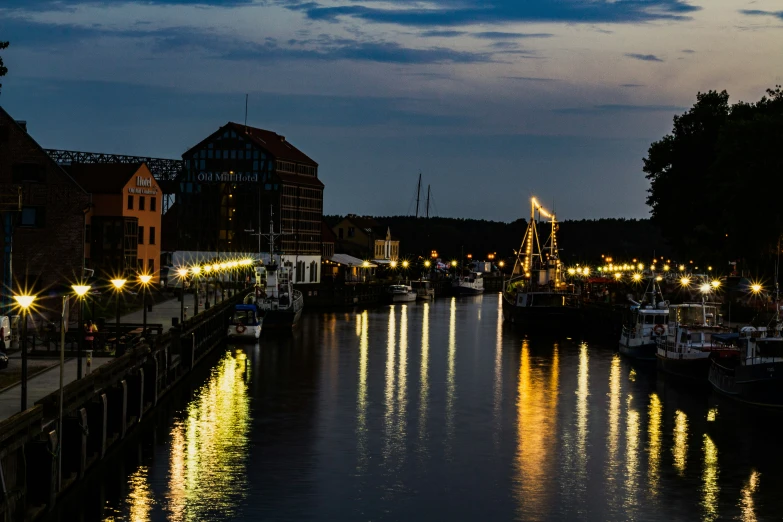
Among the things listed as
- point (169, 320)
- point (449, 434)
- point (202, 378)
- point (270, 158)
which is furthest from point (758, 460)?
point (270, 158)

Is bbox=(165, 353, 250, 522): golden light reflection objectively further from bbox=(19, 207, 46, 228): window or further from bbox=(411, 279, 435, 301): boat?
bbox=(411, 279, 435, 301): boat

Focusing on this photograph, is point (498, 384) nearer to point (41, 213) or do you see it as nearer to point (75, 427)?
point (41, 213)

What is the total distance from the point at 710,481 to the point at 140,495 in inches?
774

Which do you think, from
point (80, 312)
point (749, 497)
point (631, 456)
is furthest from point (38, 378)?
point (749, 497)

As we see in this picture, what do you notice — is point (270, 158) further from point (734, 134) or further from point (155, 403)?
point (155, 403)

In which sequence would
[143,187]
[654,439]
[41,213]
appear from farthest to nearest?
[143,187] < [41,213] < [654,439]

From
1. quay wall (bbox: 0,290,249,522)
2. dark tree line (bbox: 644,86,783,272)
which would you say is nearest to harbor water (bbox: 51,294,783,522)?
→ quay wall (bbox: 0,290,249,522)

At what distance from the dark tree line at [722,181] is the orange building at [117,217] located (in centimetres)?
4820

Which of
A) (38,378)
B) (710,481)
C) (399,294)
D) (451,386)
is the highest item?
(399,294)

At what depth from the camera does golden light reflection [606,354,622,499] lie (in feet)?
141

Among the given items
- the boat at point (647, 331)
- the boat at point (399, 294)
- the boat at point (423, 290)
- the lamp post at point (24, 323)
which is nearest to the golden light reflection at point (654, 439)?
the boat at point (647, 331)

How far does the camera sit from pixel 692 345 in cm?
6931

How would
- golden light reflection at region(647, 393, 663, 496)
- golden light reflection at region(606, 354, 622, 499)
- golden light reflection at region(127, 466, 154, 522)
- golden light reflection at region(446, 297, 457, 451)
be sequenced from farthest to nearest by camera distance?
golden light reflection at region(446, 297, 457, 451) < golden light reflection at region(606, 354, 622, 499) < golden light reflection at region(647, 393, 663, 496) < golden light reflection at region(127, 466, 154, 522)

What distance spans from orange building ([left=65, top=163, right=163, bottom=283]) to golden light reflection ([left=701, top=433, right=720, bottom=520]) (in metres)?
59.6
